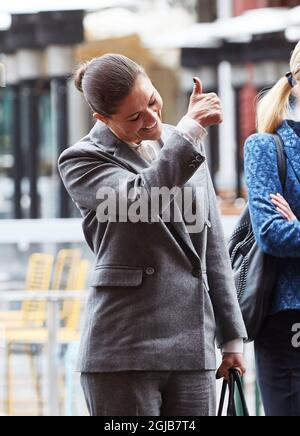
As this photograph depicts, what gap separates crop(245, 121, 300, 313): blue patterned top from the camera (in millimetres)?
2250

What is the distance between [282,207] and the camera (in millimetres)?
2277

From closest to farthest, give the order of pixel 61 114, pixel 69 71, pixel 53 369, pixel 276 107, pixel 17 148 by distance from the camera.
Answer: pixel 276 107 < pixel 53 369 < pixel 69 71 < pixel 61 114 < pixel 17 148

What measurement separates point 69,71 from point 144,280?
667cm

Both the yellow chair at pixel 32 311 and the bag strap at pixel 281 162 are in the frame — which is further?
the yellow chair at pixel 32 311

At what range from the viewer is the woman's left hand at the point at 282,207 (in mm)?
2273

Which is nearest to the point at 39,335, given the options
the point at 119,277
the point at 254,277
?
the point at 254,277

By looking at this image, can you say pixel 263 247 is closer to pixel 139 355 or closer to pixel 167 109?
pixel 139 355

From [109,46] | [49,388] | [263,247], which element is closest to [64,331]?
[49,388]

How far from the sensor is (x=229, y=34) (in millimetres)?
9438

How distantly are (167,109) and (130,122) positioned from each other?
8044 mm

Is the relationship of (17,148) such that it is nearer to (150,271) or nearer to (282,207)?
(282,207)

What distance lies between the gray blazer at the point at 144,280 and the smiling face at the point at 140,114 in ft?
0.16

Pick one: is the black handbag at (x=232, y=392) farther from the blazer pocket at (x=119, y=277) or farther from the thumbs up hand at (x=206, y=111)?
the thumbs up hand at (x=206, y=111)

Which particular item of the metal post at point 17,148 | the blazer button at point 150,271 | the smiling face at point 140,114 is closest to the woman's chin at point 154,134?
the smiling face at point 140,114
